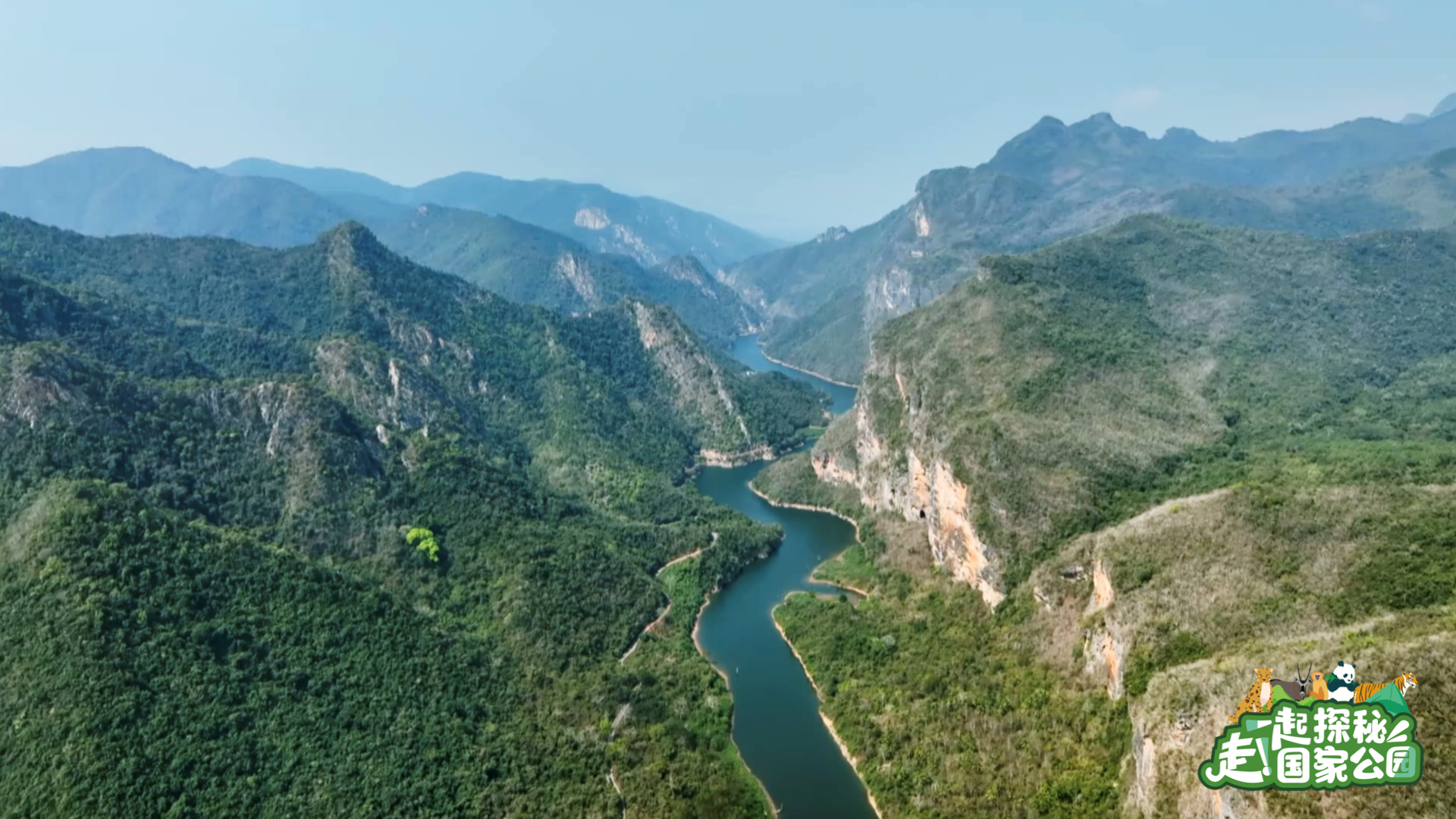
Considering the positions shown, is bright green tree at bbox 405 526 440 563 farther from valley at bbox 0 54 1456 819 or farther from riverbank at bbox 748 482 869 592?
riverbank at bbox 748 482 869 592

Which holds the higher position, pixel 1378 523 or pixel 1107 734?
pixel 1378 523

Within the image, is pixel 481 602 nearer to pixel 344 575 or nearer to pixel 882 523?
pixel 344 575

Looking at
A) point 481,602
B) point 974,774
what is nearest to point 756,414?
point 481,602

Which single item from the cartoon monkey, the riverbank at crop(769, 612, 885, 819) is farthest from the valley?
the cartoon monkey

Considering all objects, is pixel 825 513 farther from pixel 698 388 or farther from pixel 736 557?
pixel 698 388

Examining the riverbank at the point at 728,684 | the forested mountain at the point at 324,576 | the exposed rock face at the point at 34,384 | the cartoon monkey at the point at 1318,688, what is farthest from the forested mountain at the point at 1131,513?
the exposed rock face at the point at 34,384

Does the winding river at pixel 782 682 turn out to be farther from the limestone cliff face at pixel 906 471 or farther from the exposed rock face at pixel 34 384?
the exposed rock face at pixel 34 384
